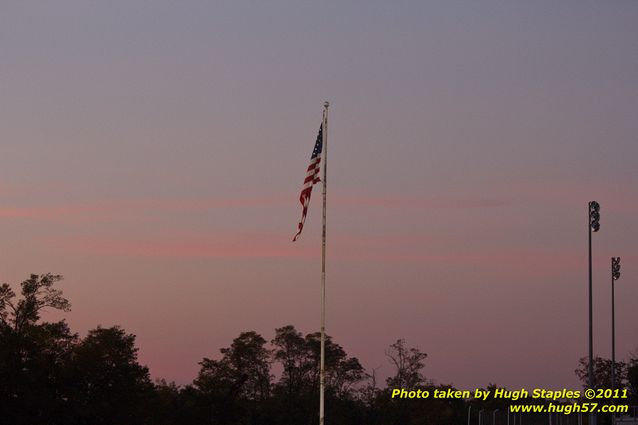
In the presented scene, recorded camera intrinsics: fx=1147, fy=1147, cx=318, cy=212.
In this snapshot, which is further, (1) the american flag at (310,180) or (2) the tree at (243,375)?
(2) the tree at (243,375)

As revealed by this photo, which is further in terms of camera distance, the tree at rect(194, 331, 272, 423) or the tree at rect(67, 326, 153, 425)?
the tree at rect(194, 331, 272, 423)

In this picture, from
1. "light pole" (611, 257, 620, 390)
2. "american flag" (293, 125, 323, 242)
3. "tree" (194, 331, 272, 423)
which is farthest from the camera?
"tree" (194, 331, 272, 423)

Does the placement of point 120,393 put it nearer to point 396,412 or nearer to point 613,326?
Result: point 613,326

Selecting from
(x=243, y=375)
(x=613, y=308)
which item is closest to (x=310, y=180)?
(x=613, y=308)

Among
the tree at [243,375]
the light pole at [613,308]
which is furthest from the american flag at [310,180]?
the tree at [243,375]

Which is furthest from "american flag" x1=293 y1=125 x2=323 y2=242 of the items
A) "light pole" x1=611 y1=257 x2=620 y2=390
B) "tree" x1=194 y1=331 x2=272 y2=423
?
"tree" x1=194 y1=331 x2=272 y2=423

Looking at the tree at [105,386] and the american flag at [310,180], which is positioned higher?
the american flag at [310,180]

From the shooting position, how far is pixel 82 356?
Result: 317ft

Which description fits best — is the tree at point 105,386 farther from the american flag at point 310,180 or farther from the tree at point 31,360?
the american flag at point 310,180

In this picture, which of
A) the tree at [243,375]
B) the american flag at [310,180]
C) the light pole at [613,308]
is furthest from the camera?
the tree at [243,375]

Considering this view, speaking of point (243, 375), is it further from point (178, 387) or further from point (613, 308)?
point (613, 308)

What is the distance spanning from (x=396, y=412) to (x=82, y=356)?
7090cm

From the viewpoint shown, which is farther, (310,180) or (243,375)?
(243,375)

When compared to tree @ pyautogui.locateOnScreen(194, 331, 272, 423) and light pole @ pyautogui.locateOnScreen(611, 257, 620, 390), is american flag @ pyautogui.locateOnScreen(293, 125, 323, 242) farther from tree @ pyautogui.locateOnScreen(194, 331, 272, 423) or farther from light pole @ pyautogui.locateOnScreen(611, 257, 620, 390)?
tree @ pyautogui.locateOnScreen(194, 331, 272, 423)
